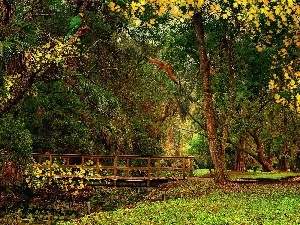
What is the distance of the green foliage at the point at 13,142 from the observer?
1888 cm

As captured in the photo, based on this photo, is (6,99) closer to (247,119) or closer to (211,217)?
(211,217)

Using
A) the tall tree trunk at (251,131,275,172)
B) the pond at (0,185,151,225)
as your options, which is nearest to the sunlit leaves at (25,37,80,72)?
the pond at (0,185,151,225)

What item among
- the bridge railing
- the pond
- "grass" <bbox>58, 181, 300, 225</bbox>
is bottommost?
the pond

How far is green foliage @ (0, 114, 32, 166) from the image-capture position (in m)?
18.9

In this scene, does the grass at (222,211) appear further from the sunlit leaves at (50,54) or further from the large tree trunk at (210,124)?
the sunlit leaves at (50,54)

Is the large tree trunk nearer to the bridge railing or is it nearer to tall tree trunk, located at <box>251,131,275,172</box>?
the bridge railing

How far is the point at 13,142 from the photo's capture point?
19000 millimetres

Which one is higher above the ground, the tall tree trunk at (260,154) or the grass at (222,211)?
the tall tree trunk at (260,154)

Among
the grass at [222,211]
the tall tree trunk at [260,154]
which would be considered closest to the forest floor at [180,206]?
the grass at [222,211]

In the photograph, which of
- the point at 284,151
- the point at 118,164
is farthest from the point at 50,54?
the point at 284,151

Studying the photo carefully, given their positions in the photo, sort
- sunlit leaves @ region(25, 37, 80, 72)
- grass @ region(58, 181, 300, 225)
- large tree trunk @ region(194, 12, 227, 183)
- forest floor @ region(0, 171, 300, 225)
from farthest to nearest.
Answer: large tree trunk @ region(194, 12, 227, 183)
sunlit leaves @ region(25, 37, 80, 72)
forest floor @ region(0, 171, 300, 225)
grass @ region(58, 181, 300, 225)

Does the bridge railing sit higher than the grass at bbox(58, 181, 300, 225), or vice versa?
the bridge railing

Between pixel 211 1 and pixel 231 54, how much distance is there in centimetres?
633

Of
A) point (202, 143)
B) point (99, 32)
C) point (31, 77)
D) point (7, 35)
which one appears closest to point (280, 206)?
point (31, 77)
